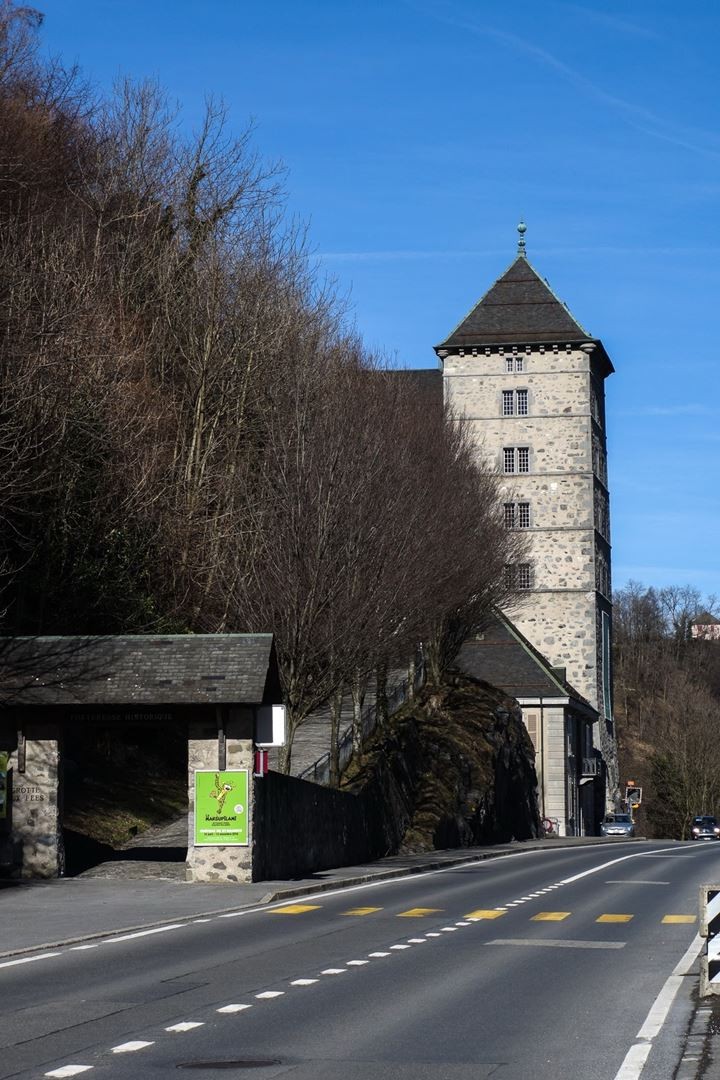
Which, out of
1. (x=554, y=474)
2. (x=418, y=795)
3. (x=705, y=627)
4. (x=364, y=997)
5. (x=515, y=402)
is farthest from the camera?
(x=705, y=627)

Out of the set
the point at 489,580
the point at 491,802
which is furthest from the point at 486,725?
the point at 489,580

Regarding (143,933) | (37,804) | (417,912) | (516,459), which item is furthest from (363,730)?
(516,459)

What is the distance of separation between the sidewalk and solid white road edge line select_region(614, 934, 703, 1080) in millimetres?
6355

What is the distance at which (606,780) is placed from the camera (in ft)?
296

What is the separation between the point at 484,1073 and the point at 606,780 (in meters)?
82.7

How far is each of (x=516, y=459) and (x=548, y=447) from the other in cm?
181

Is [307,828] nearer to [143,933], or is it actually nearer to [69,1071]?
[143,933]

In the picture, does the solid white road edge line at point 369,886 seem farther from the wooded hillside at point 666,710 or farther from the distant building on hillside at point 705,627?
the distant building on hillside at point 705,627

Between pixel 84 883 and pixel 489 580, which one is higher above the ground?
pixel 489 580

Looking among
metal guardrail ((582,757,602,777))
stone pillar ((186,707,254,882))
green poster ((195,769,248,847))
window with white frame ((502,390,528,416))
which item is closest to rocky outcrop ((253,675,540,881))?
stone pillar ((186,707,254,882))

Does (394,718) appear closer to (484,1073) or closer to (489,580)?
(489,580)

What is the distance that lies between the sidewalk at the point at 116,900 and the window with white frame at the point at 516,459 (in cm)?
5649

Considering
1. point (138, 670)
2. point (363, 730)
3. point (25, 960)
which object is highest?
point (138, 670)

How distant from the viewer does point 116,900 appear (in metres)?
22.4
